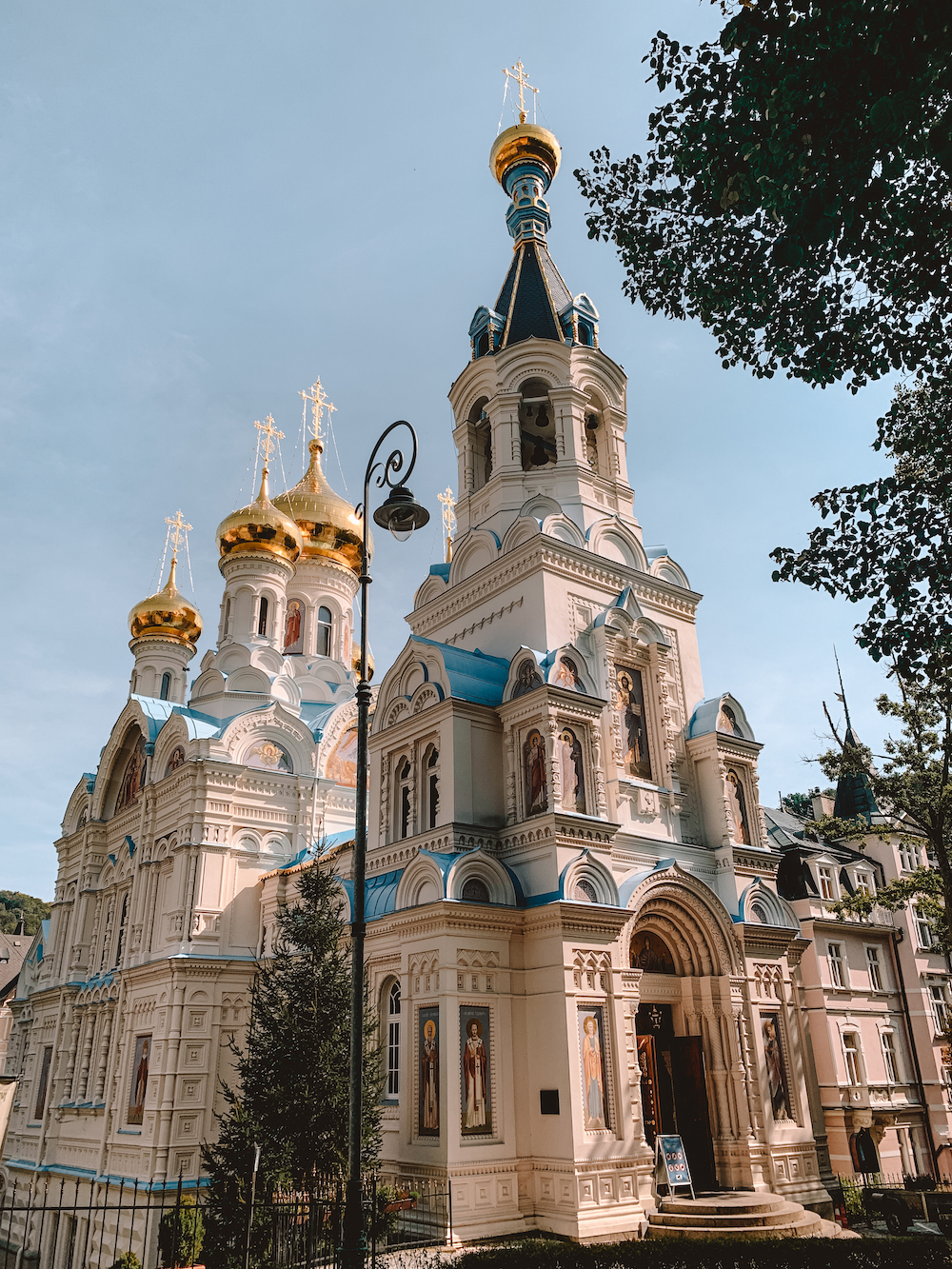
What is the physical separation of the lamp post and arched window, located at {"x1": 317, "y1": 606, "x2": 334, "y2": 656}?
767 inches

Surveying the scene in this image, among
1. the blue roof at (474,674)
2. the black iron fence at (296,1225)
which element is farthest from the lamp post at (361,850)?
the blue roof at (474,674)

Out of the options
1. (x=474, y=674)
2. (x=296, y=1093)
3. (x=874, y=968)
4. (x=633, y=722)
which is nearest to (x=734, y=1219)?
(x=296, y=1093)

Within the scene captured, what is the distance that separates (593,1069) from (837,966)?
12818mm

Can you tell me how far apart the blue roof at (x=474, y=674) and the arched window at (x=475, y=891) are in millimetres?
2791

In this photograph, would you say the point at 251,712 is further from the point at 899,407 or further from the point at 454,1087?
the point at 899,407

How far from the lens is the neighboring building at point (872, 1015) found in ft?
70.1

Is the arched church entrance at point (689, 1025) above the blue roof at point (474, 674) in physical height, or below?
below

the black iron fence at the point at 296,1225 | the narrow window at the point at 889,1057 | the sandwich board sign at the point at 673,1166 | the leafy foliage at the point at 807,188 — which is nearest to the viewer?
the leafy foliage at the point at 807,188

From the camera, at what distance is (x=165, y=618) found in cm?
2930

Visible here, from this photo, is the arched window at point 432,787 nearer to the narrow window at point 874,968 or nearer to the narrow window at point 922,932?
the narrow window at point 874,968

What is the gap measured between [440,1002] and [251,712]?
463 inches

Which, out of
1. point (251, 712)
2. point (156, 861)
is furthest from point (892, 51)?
point (156, 861)

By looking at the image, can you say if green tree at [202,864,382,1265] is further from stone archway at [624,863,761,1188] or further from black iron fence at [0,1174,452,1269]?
stone archway at [624,863,761,1188]

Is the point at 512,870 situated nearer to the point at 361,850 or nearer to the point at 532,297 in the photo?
the point at 361,850
